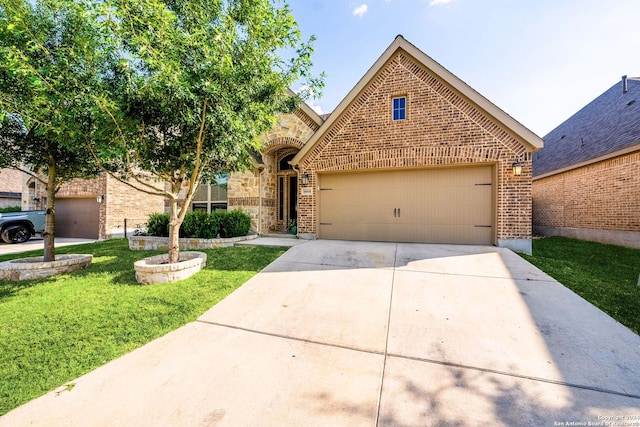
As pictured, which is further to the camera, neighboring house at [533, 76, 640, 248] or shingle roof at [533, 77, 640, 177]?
shingle roof at [533, 77, 640, 177]

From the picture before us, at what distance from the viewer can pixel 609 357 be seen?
259 cm

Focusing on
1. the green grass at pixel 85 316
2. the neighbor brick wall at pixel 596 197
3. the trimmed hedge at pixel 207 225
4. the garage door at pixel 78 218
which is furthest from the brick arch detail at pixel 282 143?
the neighbor brick wall at pixel 596 197

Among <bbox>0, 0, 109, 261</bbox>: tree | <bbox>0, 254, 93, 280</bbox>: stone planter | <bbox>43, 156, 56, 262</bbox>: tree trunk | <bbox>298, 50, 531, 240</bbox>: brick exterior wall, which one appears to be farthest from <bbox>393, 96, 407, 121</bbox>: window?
<bbox>0, 254, 93, 280</bbox>: stone planter

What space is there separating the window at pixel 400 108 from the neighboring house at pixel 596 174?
296 inches

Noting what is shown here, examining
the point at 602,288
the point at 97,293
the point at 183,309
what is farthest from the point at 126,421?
the point at 602,288

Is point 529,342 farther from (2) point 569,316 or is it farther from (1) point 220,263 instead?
(1) point 220,263

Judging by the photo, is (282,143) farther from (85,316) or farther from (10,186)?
(10,186)

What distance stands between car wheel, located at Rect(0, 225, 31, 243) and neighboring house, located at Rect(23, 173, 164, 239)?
5.54ft

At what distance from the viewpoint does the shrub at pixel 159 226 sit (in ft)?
28.9

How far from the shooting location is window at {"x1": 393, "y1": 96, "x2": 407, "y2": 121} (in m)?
7.90

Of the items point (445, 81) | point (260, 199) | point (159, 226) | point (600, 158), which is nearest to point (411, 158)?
point (445, 81)

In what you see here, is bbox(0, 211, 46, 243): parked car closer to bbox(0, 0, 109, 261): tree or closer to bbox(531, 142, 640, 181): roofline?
bbox(0, 0, 109, 261): tree

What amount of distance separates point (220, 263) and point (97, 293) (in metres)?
2.24

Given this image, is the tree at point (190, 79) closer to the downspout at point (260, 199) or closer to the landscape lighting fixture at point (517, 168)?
the downspout at point (260, 199)
